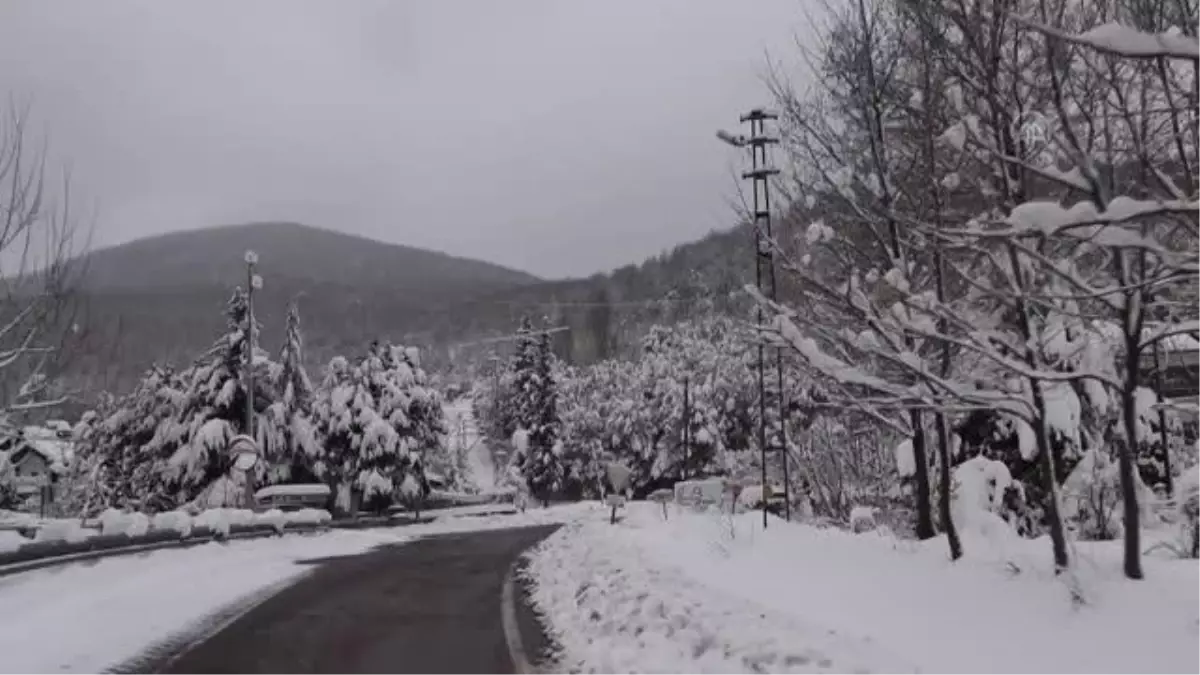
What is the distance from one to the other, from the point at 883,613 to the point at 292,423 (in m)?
44.9

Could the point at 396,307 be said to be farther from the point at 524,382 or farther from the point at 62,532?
the point at 62,532

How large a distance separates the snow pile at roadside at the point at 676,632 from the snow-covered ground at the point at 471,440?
9896cm

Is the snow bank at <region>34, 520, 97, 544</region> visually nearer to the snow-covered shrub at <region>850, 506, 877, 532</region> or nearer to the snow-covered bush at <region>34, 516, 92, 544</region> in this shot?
the snow-covered bush at <region>34, 516, 92, 544</region>

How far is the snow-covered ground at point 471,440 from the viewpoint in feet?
398

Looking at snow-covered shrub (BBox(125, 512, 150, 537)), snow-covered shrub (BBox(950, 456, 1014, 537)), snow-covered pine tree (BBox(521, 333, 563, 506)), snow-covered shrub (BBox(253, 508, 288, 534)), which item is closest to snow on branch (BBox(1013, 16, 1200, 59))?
snow-covered shrub (BBox(950, 456, 1014, 537))

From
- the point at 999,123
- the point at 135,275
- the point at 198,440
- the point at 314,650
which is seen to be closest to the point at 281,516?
the point at 198,440

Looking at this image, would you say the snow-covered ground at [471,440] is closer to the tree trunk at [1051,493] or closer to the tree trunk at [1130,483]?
the tree trunk at [1051,493]

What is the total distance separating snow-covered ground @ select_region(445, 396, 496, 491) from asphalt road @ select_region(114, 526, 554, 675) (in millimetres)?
92820

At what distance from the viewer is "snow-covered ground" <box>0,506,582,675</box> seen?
428 inches

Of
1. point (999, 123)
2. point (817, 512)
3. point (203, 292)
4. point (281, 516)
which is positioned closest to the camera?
point (999, 123)

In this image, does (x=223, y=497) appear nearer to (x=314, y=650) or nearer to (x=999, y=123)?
(x=314, y=650)

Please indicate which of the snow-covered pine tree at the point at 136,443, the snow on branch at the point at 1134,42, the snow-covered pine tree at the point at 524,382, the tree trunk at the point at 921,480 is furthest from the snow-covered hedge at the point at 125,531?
the snow-covered pine tree at the point at 524,382

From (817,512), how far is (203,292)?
51886mm

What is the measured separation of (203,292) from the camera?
64.7 meters
